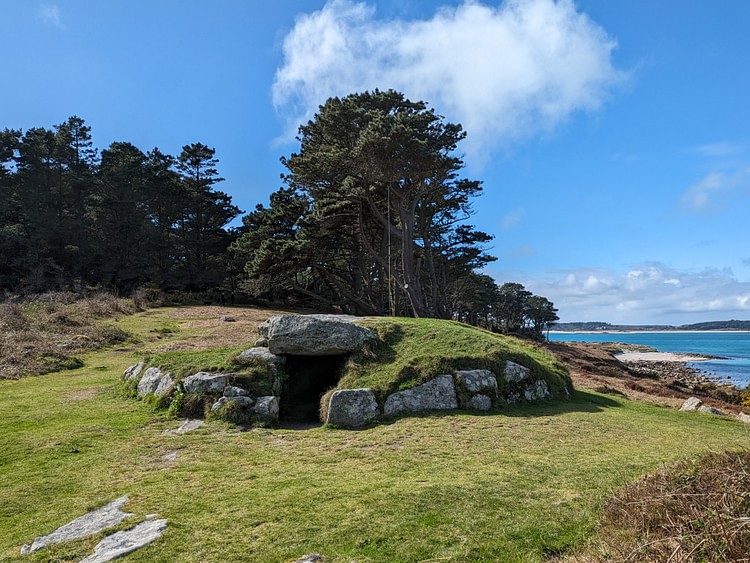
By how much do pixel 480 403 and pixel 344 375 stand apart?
3.33m

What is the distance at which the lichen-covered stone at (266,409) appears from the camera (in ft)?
30.9

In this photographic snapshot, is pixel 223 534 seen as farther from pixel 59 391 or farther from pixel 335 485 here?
pixel 59 391

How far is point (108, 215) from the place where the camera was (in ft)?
150

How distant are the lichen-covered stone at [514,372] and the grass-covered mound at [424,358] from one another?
5.6 inches

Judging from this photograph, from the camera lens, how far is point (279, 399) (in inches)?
406

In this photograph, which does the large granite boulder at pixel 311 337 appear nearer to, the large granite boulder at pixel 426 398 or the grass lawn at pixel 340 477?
the large granite boulder at pixel 426 398

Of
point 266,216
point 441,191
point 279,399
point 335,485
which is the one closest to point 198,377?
point 279,399

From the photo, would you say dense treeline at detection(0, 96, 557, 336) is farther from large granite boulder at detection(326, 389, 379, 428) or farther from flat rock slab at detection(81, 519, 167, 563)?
flat rock slab at detection(81, 519, 167, 563)

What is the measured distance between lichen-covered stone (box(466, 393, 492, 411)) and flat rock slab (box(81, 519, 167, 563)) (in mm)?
7082

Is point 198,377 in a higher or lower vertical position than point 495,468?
higher

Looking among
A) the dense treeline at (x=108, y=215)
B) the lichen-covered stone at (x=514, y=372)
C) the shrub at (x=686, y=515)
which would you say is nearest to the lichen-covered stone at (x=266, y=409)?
the lichen-covered stone at (x=514, y=372)

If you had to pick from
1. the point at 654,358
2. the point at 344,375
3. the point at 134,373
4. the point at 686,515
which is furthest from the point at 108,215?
the point at 654,358

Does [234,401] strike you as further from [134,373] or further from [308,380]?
[134,373]

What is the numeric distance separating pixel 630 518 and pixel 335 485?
3376 millimetres
